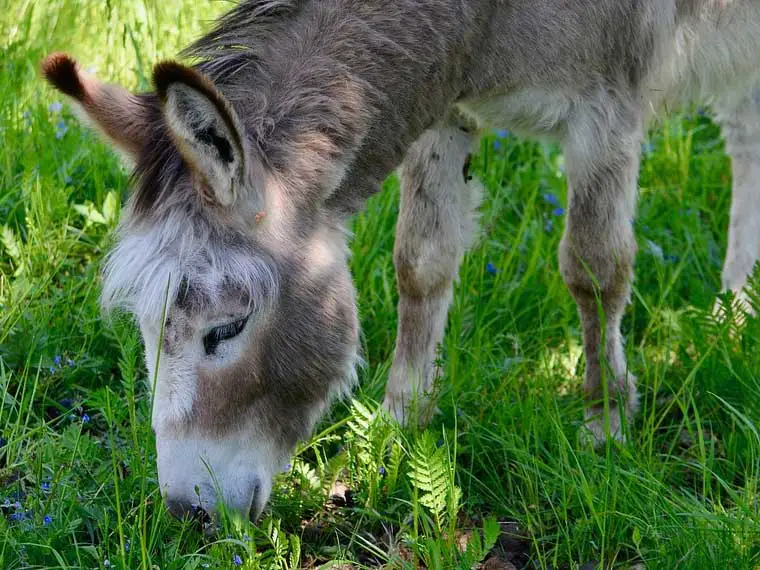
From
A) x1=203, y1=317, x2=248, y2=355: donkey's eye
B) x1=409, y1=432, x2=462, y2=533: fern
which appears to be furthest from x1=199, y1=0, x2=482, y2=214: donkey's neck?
x1=409, y1=432, x2=462, y2=533: fern

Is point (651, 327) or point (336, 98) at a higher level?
point (336, 98)

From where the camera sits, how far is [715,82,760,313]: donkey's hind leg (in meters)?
4.12

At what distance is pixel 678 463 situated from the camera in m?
2.99

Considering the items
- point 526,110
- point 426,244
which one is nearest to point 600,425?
point 426,244

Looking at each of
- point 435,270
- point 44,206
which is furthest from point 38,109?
point 435,270

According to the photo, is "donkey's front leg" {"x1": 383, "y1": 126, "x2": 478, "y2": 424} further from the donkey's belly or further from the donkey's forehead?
the donkey's forehead

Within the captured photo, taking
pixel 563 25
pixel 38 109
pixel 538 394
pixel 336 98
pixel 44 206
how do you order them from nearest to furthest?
pixel 336 98, pixel 563 25, pixel 538 394, pixel 44 206, pixel 38 109

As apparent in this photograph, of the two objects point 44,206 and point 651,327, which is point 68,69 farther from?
point 651,327

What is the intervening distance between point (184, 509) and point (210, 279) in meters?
0.54

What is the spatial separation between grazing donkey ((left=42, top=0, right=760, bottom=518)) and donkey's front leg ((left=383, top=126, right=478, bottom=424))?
12 millimetres

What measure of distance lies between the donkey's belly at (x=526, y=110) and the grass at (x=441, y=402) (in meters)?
0.74

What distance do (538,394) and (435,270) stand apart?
549 mm

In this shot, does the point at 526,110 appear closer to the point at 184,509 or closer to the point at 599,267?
the point at 599,267

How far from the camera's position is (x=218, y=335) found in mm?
2354
